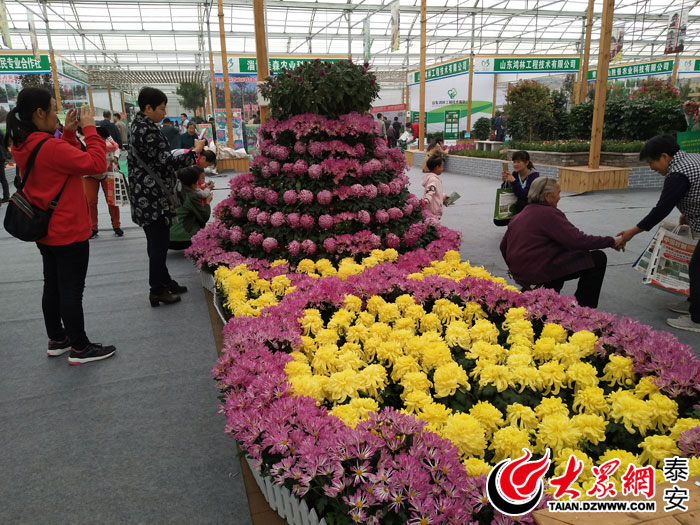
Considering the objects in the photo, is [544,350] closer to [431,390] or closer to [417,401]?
[431,390]

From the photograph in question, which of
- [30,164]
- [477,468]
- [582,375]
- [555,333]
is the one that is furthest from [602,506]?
[30,164]

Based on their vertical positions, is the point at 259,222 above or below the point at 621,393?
above

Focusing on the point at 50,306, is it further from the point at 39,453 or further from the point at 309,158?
the point at 309,158

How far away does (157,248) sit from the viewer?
4.27m

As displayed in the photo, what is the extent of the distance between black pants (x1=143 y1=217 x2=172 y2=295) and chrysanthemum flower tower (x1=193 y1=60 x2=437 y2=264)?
23.9 inches

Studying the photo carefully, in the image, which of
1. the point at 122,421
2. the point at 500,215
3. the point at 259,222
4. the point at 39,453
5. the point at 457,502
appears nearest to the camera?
the point at 457,502

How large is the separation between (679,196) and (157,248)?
4.24 m

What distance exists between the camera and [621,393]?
2.13 metres

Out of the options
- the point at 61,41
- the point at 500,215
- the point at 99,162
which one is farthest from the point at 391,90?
the point at 99,162

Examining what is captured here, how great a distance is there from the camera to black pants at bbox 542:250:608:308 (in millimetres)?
3688

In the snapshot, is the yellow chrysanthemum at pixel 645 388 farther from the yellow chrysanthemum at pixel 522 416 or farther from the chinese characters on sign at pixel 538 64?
the chinese characters on sign at pixel 538 64

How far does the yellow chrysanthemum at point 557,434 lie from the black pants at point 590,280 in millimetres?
1980

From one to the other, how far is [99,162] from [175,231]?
2.90m

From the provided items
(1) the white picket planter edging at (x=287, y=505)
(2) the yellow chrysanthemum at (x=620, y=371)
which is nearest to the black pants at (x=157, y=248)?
(1) the white picket planter edging at (x=287, y=505)
